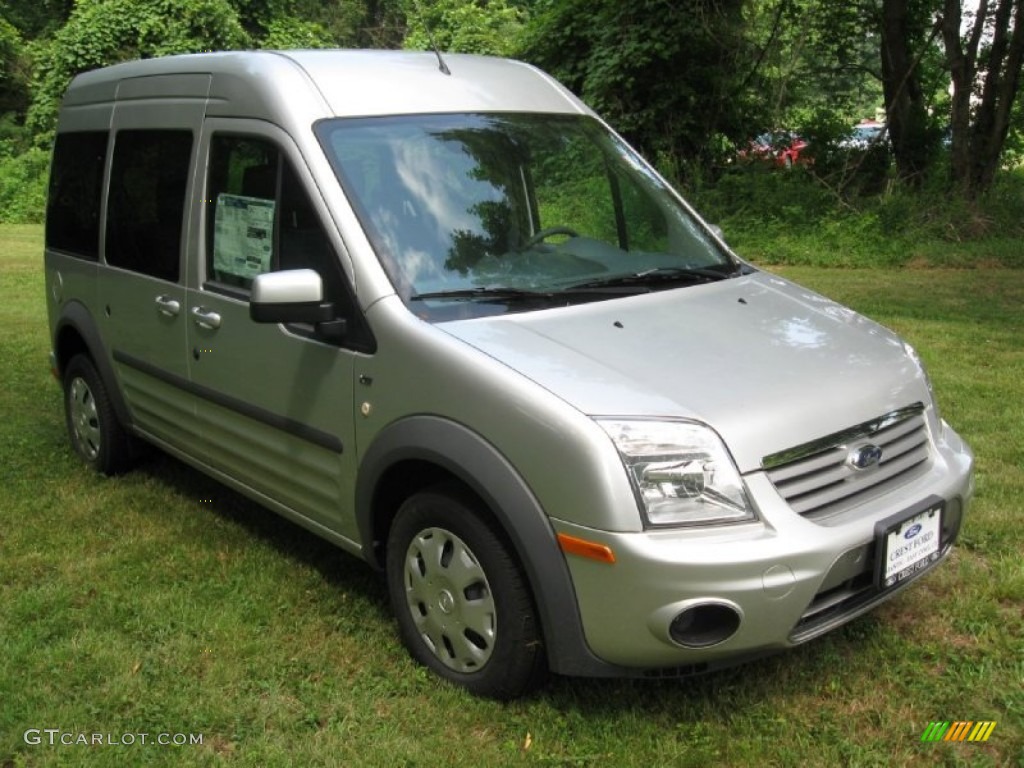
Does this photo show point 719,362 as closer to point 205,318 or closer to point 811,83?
point 205,318

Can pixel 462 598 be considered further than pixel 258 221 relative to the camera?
No

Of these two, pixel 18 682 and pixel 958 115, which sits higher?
pixel 958 115

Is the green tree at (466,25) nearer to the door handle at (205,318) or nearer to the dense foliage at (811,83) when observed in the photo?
the dense foliage at (811,83)

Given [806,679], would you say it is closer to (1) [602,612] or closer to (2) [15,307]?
(1) [602,612]

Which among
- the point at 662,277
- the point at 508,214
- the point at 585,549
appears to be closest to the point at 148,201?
the point at 508,214

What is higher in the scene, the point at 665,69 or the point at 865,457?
the point at 665,69

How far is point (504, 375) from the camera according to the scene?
297cm

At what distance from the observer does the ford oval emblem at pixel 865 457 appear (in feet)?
10.0

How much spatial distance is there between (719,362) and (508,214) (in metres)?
1.03

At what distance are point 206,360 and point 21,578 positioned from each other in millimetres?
1157

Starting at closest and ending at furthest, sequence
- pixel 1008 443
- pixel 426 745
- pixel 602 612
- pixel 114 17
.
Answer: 1. pixel 602 612
2. pixel 426 745
3. pixel 1008 443
4. pixel 114 17

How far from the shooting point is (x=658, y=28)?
574 inches

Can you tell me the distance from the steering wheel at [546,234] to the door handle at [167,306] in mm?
1551

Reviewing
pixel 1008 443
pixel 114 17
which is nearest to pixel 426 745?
pixel 1008 443
